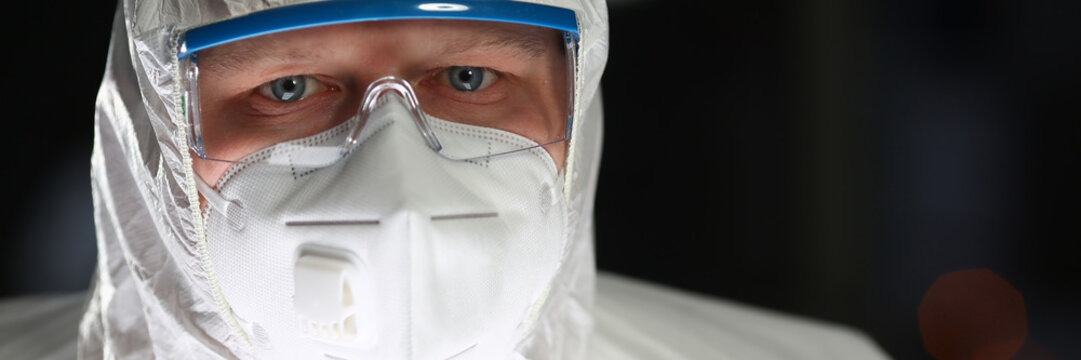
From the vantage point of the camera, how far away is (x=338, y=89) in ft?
3.46

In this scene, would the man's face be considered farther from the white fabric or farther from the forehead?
the white fabric

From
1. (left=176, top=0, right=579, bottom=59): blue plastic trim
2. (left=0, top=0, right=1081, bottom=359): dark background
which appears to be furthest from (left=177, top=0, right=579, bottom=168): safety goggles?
(left=0, top=0, right=1081, bottom=359): dark background

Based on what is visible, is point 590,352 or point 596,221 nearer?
point 590,352

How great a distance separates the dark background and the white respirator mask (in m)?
1.52

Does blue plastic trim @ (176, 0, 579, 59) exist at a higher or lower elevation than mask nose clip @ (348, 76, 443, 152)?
higher

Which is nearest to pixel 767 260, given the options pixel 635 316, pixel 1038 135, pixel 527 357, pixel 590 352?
pixel 1038 135

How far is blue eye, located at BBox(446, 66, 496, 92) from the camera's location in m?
1.10

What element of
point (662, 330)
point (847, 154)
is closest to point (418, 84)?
point (662, 330)

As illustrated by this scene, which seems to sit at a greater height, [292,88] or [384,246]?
[292,88]

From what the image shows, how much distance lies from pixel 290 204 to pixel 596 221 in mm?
1700

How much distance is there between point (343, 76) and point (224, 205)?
7.8 inches

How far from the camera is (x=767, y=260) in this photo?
261 cm

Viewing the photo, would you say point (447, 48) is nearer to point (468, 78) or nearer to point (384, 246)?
point (468, 78)

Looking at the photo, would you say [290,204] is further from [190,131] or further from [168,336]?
[168,336]
